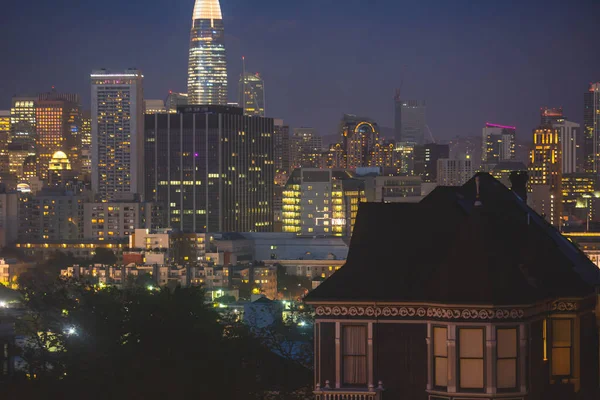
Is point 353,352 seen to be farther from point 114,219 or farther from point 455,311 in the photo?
point 114,219

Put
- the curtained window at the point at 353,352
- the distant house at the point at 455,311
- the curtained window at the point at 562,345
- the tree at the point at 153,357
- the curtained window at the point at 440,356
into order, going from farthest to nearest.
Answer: the tree at the point at 153,357 → the curtained window at the point at 562,345 → the curtained window at the point at 353,352 → the curtained window at the point at 440,356 → the distant house at the point at 455,311

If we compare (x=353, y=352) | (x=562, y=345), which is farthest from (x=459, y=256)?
(x=562, y=345)

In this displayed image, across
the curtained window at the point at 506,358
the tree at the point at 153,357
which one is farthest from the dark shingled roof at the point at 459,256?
the tree at the point at 153,357

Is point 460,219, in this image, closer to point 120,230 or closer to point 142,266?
point 142,266

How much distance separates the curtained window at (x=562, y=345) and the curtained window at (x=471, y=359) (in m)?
1.77

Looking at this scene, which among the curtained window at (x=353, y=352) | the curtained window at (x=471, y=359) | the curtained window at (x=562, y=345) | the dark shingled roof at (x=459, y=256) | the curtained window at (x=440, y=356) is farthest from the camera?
the curtained window at (x=562, y=345)

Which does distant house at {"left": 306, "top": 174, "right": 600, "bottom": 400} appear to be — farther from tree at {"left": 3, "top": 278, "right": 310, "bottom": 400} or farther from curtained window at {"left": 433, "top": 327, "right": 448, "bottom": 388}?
tree at {"left": 3, "top": 278, "right": 310, "bottom": 400}

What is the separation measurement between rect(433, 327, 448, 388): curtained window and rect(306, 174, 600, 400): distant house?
13mm

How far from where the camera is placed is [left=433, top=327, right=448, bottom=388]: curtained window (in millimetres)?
20406

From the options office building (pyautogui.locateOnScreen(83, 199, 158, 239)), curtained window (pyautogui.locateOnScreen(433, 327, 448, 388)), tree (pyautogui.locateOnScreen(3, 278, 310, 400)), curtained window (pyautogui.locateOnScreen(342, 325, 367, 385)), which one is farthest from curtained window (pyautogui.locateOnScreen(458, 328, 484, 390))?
office building (pyautogui.locateOnScreen(83, 199, 158, 239))

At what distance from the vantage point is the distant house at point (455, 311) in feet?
66.6

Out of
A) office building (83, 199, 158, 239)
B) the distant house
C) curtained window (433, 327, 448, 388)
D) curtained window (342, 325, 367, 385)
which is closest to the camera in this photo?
the distant house

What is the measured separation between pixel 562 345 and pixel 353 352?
2985 millimetres

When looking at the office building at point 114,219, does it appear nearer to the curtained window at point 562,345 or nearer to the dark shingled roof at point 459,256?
the dark shingled roof at point 459,256
